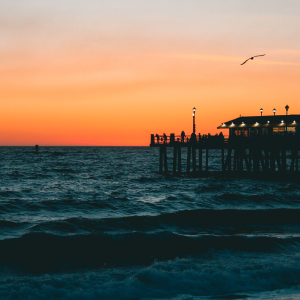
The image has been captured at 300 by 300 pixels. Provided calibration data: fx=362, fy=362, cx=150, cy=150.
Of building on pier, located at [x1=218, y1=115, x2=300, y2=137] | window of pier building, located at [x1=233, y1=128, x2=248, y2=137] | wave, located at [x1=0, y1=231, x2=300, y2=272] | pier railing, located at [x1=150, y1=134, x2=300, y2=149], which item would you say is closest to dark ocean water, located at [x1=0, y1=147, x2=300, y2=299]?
wave, located at [x1=0, y1=231, x2=300, y2=272]

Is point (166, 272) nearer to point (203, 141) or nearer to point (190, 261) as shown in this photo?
point (190, 261)

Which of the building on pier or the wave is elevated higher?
the building on pier

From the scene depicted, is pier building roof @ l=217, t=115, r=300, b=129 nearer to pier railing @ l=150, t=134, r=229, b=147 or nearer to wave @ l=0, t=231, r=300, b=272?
pier railing @ l=150, t=134, r=229, b=147

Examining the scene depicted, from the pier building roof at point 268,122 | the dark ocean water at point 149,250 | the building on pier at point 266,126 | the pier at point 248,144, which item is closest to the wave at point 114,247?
the dark ocean water at point 149,250

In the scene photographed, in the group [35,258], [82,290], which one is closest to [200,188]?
[35,258]

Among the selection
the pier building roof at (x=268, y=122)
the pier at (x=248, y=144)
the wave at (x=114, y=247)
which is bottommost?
the wave at (x=114, y=247)

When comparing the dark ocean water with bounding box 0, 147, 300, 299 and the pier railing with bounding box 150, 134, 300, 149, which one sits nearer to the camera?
the dark ocean water with bounding box 0, 147, 300, 299

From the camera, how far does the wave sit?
12109mm

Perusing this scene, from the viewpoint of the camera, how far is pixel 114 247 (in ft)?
44.7

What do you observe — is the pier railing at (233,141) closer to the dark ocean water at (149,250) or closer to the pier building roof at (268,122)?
the pier building roof at (268,122)

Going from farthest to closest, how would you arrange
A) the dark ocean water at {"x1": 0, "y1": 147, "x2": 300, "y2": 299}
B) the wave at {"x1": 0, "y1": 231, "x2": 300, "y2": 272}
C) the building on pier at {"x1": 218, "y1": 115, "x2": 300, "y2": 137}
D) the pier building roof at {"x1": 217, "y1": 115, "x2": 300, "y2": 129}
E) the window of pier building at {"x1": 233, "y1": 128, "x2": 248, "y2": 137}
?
the window of pier building at {"x1": 233, "y1": 128, "x2": 248, "y2": 137} < the building on pier at {"x1": 218, "y1": 115, "x2": 300, "y2": 137} < the pier building roof at {"x1": 217, "y1": 115, "x2": 300, "y2": 129} < the wave at {"x1": 0, "y1": 231, "x2": 300, "y2": 272} < the dark ocean water at {"x1": 0, "y1": 147, "x2": 300, "y2": 299}

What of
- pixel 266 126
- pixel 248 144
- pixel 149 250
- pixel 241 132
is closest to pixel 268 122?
pixel 266 126

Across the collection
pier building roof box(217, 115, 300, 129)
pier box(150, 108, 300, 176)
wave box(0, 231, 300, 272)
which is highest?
pier building roof box(217, 115, 300, 129)

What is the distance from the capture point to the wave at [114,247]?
12.1 m
